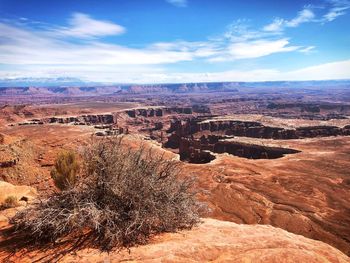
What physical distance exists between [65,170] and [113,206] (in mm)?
2475

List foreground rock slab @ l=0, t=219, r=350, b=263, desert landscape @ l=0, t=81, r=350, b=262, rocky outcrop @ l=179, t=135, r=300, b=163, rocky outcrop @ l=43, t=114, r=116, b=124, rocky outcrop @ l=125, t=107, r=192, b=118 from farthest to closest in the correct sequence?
rocky outcrop @ l=125, t=107, r=192, b=118 → rocky outcrop @ l=43, t=114, r=116, b=124 → rocky outcrop @ l=179, t=135, r=300, b=163 → desert landscape @ l=0, t=81, r=350, b=262 → foreground rock slab @ l=0, t=219, r=350, b=263

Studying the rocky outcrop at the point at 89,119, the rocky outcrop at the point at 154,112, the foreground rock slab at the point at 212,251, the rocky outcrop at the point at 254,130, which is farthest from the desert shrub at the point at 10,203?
the rocky outcrop at the point at 154,112

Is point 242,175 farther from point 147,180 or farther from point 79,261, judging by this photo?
point 79,261

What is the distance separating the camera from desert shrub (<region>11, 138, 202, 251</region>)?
860 centimetres

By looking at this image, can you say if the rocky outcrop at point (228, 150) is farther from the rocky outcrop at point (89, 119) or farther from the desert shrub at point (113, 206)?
the rocky outcrop at point (89, 119)

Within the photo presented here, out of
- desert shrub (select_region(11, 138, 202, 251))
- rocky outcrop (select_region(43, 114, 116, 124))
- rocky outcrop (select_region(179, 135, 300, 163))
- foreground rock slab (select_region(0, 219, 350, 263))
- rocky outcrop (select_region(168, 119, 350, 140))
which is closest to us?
foreground rock slab (select_region(0, 219, 350, 263))

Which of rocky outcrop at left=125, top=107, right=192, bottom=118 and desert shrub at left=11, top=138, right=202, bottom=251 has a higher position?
desert shrub at left=11, top=138, right=202, bottom=251

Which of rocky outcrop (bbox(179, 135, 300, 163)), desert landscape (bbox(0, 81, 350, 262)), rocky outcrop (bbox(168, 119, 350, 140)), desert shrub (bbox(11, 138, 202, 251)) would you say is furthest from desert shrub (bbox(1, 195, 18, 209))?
rocky outcrop (bbox(168, 119, 350, 140))

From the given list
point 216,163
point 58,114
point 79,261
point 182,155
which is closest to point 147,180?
point 79,261

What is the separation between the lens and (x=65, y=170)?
10.9 m

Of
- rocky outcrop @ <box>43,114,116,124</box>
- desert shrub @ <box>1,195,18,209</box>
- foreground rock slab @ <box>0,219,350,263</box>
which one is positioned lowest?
rocky outcrop @ <box>43,114,116,124</box>

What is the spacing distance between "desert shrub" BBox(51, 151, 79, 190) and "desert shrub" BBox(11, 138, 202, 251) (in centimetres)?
33

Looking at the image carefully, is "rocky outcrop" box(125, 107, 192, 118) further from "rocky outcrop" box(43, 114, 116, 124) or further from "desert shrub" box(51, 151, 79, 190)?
"desert shrub" box(51, 151, 79, 190)

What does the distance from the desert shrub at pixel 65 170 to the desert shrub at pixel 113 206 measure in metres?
0.33
